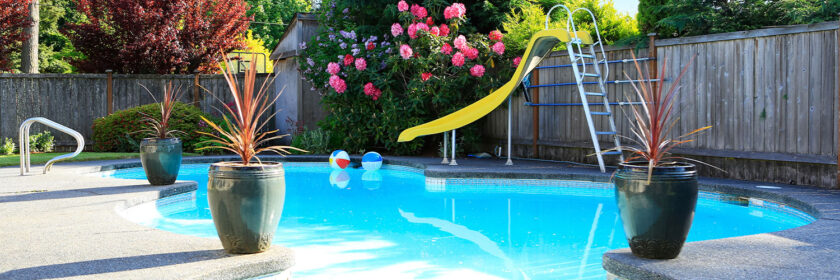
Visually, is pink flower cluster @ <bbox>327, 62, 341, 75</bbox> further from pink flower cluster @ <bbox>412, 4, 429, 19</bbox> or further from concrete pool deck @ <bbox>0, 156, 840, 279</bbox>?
concrete pool deck @ <bbox>0, 156, 840, 279</bbox>

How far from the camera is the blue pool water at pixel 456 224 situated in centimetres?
427

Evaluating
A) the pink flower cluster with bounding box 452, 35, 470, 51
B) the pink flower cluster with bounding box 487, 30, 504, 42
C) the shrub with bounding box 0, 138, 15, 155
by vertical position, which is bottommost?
the shrub with bounding box 0, 138, 15, 155

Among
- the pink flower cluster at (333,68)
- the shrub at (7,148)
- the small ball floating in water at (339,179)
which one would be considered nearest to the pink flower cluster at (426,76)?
the pink flower cluster at (333,68)

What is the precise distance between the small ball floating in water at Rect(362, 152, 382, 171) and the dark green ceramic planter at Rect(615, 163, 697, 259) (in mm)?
7037

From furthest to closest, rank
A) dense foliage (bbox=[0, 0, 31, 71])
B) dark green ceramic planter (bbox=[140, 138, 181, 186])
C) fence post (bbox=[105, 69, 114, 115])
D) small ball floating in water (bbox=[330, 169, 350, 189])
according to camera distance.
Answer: dense foliage (bbox=[0, 0, 31, 71])
fence post (bbox=[105, 69, 114, 115])
small ball floating in water (bbox=[330, 169, 350, 189])
dark green ceramic planter (bbox=[140, 138, 181, 186])

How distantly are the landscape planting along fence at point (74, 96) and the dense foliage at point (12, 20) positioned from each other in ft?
9.90

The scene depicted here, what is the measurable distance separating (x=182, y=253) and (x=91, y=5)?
1357 cm

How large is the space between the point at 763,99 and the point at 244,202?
5.70 metres

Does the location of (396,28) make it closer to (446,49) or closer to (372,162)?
(446,49)

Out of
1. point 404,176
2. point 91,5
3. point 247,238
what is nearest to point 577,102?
point 404,176

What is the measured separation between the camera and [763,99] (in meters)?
6.91

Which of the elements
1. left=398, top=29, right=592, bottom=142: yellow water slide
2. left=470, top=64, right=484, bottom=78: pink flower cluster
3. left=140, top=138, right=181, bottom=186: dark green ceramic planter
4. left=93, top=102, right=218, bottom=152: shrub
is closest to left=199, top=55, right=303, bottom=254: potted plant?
left=140, top=138, right=181, bottom=186: dark green ceramic planter

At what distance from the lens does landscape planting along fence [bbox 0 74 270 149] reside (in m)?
12.7

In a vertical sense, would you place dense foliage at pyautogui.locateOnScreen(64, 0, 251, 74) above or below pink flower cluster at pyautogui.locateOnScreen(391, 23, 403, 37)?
above
